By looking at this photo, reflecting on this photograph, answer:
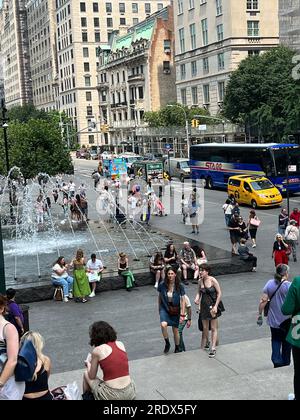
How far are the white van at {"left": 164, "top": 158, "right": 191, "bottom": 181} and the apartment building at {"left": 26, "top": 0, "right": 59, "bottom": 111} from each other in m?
95.4

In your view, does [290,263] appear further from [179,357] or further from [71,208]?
[71,208]

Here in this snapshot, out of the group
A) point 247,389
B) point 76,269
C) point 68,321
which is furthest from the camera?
point 76,269

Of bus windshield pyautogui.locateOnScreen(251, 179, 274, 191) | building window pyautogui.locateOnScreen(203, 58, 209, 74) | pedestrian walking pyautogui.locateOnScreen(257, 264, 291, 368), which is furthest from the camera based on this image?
building window pyautogui.locateOnScreen(203, 58, 209, 74)

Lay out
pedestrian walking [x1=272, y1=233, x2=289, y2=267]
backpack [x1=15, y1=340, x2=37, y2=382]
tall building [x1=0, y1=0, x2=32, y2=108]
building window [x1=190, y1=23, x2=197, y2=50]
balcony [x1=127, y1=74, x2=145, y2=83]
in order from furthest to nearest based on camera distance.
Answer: tall building [x1=0, y1=0, x2=32, y2=108] < balcony [x1=127, y1=74, x2=145, y2=83] < building window [x1=190, y1=23, x2=197, y2=50] < pedestrian walking [x1=272, y1=233, x2=289, y2=267] < backpack [x1=15, y1=340, x2=37, y2=382]

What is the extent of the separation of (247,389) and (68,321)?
6.94 metres

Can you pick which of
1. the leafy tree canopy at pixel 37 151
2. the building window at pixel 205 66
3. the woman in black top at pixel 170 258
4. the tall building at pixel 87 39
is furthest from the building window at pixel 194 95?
the woman in black top at pixel 170 258

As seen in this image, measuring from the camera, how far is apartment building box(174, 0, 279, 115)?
6669cm

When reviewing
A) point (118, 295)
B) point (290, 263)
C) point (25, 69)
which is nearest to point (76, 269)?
point (118, 295)

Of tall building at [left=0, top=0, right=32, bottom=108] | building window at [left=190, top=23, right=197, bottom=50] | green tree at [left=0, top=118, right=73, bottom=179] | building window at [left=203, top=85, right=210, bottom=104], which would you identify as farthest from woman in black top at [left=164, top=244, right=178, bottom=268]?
tall building at [left=0, top=0, right=32, bottom=108]

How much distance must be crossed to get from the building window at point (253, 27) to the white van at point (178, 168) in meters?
22.3

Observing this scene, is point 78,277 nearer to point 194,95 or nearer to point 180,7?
point 194,95

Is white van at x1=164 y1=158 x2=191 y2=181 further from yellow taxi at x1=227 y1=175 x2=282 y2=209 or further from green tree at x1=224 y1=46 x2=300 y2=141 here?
yellow taxi at x1=227 y1=175 x2=282 y2=209

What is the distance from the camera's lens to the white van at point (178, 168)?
52184mm

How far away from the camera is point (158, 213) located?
102ft
